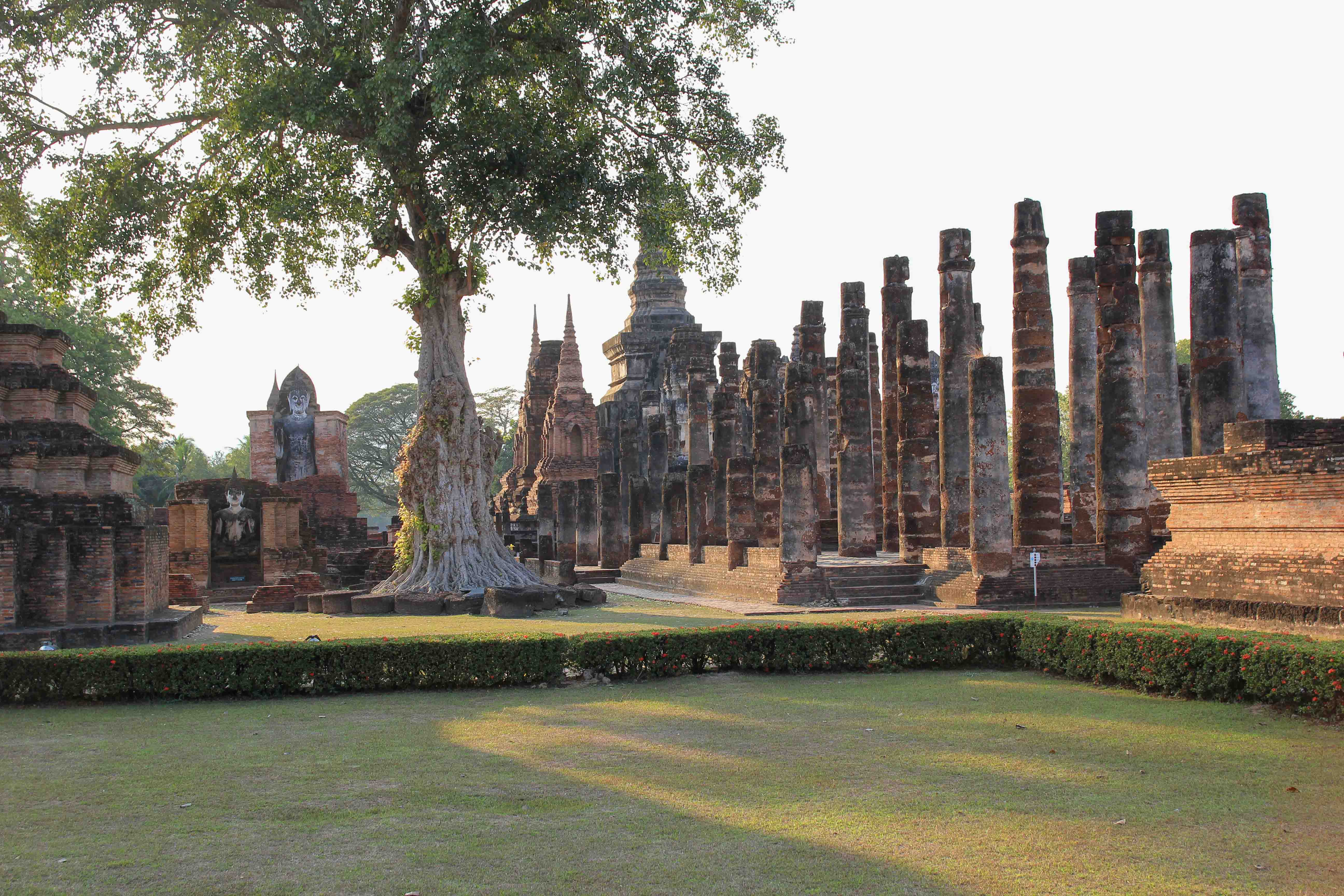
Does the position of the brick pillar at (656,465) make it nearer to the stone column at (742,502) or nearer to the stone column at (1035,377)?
the stone column at (742,502)

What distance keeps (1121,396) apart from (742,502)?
7.12 m

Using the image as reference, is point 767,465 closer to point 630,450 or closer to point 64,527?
point 630,450

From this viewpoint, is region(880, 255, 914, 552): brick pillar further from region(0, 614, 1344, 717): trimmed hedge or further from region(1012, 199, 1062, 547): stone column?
region(0, 614, 1344, 717): trimmed hedge

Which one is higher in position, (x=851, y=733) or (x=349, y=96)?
(x=349, y=96)

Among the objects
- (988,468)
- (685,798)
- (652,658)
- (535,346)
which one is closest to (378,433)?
(535,346)

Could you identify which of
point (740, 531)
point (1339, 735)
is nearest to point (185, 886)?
point (1339, 735)

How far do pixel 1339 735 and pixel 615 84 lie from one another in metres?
13.1

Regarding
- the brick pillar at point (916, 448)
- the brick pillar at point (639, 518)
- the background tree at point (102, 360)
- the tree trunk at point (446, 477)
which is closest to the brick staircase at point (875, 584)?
the brick pillar at point (916, 448)

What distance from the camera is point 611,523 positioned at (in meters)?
28.9

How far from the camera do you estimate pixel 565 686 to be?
35.4 ft

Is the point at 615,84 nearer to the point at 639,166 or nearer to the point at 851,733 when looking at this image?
the point at 639,166

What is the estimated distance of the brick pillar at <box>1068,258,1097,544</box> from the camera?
2181cm

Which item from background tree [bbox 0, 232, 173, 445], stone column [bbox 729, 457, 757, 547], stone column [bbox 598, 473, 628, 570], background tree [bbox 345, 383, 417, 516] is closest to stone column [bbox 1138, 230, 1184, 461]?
stone column [bbox 729, 457, 757, 547]

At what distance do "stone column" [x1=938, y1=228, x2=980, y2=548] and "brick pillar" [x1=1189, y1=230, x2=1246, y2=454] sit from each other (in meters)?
3.66
